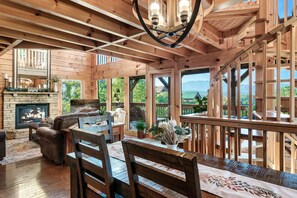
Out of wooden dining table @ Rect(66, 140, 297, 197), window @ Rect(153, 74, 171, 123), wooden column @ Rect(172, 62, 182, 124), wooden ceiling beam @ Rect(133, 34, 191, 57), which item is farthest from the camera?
window @ Rect(153, 74, 171, 123)

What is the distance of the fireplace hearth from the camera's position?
6.25m

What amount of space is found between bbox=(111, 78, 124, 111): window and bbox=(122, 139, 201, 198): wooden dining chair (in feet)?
20.0

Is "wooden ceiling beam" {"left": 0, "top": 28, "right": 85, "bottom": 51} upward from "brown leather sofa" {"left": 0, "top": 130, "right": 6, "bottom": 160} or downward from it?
upward

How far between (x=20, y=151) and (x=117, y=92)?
3755mm

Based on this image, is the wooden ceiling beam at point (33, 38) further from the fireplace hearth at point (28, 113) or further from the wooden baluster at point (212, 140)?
the fireplace hearth at point (28, 113)

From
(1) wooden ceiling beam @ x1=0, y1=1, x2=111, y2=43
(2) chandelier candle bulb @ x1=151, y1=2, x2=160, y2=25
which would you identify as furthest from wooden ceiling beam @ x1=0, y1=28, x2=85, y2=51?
(2) chandelier candle bulb @ x1=151, y1=2, x2=160, y2=25

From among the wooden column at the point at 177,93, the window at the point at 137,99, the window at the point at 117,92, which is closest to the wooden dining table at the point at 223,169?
the wooden column at the point at 177,93

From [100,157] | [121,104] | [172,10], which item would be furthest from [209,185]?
[121,104]

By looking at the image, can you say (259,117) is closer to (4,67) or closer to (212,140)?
(212,140)

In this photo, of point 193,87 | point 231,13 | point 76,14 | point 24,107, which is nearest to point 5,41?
point 76,14

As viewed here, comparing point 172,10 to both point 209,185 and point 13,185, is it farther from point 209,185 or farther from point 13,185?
point 13,185

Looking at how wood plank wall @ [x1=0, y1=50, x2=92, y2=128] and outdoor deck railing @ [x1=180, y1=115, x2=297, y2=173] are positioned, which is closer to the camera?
outdoor deck railing @ [x1=180, y1=115, x2=297, y2=173]

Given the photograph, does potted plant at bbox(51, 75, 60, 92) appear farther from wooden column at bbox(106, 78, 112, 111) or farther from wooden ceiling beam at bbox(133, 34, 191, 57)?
wooden ceiling beam at bbox(133, 34, 191, 57)

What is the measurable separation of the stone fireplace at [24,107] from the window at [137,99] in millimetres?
3115
